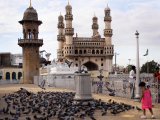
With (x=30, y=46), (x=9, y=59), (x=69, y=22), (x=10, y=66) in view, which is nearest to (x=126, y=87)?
(x=30, y=46)

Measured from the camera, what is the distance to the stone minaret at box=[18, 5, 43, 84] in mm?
42781

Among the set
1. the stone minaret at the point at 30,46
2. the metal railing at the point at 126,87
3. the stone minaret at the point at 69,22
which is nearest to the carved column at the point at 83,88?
the metal railing at the point at 126,87

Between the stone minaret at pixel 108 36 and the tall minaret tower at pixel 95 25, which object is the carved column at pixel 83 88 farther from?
the tall minaret tower at pixel 95 25

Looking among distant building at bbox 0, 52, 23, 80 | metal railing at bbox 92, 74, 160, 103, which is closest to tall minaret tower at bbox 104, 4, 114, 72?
distant building at bbox 0, 52, 23, 80

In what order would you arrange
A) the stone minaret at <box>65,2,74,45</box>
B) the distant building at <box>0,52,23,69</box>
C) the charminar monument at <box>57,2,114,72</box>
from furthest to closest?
the distant building at <box>0,52,23,69</box> → the charminar monument at <box>57,2,114,72</box> → the stone minaret at <box>65,2,74,45</box>

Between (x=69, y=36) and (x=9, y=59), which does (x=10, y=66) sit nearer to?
(x=9, y=59)

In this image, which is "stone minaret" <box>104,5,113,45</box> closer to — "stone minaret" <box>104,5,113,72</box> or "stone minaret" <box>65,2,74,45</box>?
"stone minaret" <box>104,5,113,72</box>

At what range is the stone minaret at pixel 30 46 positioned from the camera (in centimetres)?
4278

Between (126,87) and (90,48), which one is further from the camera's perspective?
(90,48)

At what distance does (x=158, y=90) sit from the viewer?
11922mm

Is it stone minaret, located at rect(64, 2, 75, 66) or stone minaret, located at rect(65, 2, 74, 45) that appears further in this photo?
stone minaret, located at rect(64, 2, 75, 66)

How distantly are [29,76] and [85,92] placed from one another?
109ft

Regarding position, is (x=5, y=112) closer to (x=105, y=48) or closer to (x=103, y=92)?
(x=103, y=92)

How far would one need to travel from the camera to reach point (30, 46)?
42969 millimetres
